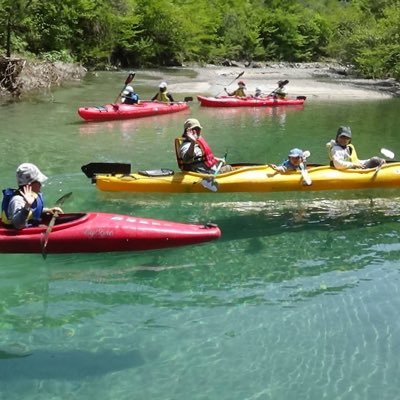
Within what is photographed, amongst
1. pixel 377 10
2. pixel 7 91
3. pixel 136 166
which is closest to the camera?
pixel 136 166

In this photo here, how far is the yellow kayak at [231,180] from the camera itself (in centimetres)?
855

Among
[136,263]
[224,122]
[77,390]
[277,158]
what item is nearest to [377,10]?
[224,122]

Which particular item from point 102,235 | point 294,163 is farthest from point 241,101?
point 102,235

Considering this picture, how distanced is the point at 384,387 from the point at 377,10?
36.0 meters

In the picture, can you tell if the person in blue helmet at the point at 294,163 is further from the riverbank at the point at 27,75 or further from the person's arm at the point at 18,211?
the riverbank at the point at 27,75

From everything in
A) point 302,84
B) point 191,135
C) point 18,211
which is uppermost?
point 191,135

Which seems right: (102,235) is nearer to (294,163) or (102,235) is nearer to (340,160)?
(294,163)

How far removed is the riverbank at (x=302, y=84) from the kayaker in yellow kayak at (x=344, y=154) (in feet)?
50.2

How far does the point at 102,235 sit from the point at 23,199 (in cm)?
98

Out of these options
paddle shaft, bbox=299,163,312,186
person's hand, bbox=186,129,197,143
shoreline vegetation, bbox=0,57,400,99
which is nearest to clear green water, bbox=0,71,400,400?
paddle shaft, bbox=299,163,312,186

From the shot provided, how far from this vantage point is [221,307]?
5.68 meters

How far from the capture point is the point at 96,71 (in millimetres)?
30859

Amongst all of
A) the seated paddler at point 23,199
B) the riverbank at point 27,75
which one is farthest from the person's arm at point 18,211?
the riverbank at point 27,75

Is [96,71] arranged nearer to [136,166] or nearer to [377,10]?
[377,10]
